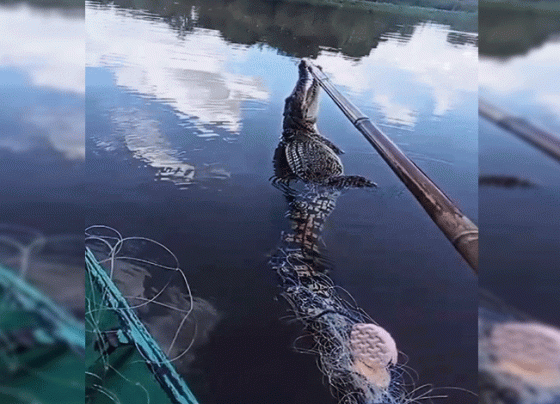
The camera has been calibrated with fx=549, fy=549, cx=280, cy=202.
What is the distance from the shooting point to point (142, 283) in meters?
2.13

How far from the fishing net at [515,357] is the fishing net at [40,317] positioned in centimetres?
156

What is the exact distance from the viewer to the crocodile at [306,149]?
2.32 metres

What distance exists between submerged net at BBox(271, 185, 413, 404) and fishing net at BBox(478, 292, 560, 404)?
13.9 inches

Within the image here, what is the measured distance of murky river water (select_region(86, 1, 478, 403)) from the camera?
2.12 meters

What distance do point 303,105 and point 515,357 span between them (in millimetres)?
1336

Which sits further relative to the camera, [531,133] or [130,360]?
[531,133]

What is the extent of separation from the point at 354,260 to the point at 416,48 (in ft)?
3.30

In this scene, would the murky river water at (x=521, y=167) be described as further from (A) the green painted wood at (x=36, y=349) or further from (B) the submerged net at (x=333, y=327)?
(A) the green painted wood at (x=36, y=349)

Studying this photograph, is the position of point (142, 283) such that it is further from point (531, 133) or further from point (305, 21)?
point (531, 133)

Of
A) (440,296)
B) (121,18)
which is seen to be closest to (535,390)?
(440,296)

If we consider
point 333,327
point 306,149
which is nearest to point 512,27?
point 306,149

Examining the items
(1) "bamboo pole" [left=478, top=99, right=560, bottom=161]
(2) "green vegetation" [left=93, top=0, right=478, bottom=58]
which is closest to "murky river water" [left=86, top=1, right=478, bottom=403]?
(2) "green vegetation" [left=93, top=0, right=478, bottom=58]

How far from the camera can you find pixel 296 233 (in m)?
2.24

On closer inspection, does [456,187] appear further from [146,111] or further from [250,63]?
[146,111]
